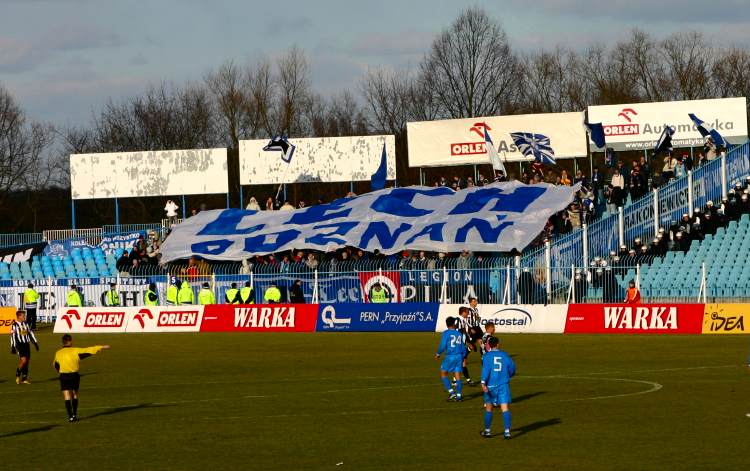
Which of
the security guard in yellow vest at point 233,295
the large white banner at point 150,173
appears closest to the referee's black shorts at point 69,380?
the security guard in yellow vest at point 233,295

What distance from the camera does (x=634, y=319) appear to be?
39906 mm

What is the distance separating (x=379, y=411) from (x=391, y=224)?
31595 mm

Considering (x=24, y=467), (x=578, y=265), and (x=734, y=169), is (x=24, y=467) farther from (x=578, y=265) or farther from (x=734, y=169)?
(x=734, y=169)

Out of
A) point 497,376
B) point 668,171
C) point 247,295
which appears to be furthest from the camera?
point 668,171

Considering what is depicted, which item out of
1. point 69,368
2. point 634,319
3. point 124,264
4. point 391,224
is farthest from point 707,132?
point 69,368

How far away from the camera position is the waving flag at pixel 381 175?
205 feet

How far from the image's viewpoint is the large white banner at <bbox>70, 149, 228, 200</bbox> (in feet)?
219

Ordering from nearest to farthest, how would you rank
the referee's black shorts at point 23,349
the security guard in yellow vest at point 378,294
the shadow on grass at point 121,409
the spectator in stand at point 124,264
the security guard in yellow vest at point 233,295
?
the shadow on grass at point 121,409, the referee's black shorts at point 23,349, the security guard in yellow vest at point 378,294, the security guard in yellow vest at point 233,295, the spectator in stand at point 124,264

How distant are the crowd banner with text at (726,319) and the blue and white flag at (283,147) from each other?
31232 mm

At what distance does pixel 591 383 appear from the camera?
26375 millimetres

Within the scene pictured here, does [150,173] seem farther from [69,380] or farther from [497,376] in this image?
[497,376]

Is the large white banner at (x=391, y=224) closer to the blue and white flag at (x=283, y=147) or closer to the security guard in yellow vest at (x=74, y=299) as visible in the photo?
the blue and white flag at (x=283, y=147)

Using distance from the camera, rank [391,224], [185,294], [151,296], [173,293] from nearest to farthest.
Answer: [185,294]
[173,293]
[151,296]
[391,224]

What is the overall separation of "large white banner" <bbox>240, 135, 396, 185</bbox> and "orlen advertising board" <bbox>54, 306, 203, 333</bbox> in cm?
1775
